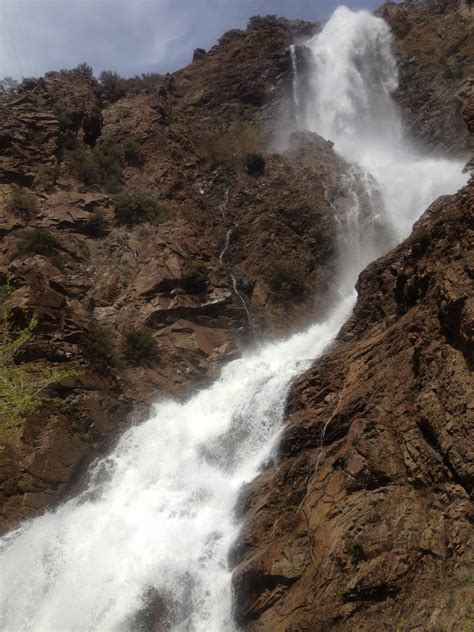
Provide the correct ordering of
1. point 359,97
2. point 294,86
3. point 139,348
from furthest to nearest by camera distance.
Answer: point 294,86
point 359,97
point 139,348

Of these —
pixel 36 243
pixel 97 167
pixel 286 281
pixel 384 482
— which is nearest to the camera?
pixel 384 482

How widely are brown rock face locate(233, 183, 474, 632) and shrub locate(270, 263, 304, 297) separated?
11.5m

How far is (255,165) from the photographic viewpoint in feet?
108

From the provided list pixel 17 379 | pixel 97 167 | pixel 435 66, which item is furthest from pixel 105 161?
pixel 435 66

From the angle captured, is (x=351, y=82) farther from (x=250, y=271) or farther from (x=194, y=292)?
(x=194, y=292)

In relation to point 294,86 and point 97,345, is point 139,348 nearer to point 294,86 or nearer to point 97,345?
point 97,345

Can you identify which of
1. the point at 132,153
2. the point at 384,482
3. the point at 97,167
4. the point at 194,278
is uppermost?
the point at 132,153

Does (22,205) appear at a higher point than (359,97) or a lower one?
lower

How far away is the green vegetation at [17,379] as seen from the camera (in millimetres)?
11664

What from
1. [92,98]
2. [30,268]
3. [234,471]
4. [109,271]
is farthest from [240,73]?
[234,471]

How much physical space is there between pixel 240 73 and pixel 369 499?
132 feet

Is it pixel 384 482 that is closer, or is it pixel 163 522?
pixel 384 482

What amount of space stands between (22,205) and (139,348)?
956cm

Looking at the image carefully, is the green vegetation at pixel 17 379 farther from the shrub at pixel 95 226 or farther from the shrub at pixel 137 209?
the shrub at pixel 137 209
